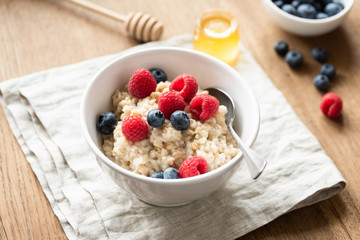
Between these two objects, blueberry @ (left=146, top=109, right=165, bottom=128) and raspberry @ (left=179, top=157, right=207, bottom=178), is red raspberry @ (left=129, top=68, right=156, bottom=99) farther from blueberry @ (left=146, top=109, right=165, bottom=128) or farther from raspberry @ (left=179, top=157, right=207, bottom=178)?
raspberry @ (left=179, top=157, right=207, bottom=178)

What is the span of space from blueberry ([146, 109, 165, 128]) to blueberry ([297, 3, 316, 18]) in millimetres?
1127

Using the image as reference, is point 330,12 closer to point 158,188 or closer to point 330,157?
point 330,157

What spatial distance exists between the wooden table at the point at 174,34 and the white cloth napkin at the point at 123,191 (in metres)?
0.05

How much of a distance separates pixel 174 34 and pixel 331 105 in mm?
841

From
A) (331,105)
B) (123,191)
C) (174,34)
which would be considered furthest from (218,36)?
(123,191)

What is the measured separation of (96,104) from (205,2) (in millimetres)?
1055

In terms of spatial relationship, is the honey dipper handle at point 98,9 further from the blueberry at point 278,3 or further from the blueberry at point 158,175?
the blueberry at point 158,175

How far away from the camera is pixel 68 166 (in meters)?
1.58

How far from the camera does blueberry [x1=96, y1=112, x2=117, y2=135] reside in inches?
55.6

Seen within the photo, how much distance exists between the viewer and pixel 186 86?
4.62ft

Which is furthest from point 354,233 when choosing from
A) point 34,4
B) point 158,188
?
point 34,4

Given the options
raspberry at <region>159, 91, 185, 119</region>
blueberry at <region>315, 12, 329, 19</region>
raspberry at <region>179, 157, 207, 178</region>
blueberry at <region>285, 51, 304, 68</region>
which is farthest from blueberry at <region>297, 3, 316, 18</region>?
raspberry at <region>179, 157, 207, 178</region>

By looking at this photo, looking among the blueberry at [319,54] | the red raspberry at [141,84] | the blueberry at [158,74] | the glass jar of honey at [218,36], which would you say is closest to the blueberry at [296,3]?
the blueberry at [319,54]

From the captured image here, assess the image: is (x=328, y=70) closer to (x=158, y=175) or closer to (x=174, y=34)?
(x=174, y=34)
